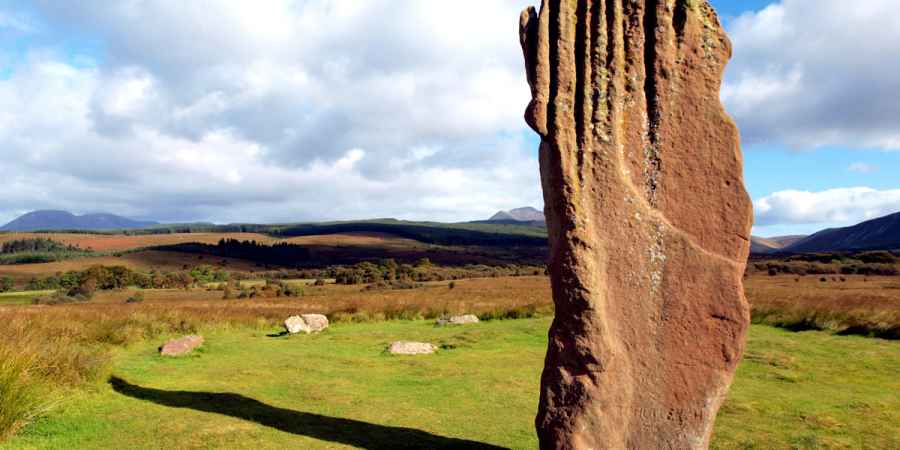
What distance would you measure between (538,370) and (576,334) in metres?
6.11

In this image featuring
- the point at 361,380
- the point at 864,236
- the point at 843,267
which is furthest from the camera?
the point at 864,236

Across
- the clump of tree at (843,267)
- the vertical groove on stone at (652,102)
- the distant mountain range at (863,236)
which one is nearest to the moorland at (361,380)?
the vertical groove on stone at (652,102)

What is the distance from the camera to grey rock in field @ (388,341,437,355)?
1387cm

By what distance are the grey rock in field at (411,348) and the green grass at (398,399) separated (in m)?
0.37

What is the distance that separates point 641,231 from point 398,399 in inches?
204

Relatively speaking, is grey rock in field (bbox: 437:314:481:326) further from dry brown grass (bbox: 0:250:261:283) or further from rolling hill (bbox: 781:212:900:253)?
rolling hill (bbox: 781:212:900:253)

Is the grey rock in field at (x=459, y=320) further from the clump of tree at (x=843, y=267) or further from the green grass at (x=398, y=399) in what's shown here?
the clump of tree at (x=843, y=267)

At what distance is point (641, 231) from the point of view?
646 centimetres

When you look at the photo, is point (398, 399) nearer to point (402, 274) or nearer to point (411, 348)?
point (411, 348)

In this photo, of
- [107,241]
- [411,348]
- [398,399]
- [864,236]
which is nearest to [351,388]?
[398,399]

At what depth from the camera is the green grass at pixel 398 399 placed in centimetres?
753

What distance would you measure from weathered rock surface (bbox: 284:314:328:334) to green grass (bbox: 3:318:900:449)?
2362mm

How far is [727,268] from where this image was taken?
Result: 20.9 ft

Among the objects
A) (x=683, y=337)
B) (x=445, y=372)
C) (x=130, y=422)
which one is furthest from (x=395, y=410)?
(x=683, y=337)
